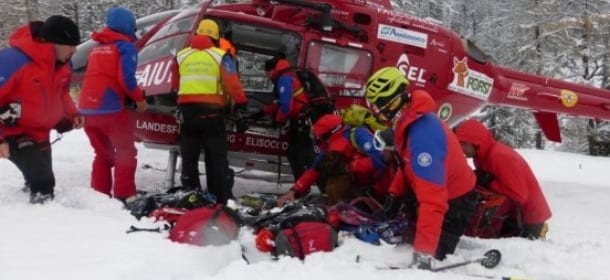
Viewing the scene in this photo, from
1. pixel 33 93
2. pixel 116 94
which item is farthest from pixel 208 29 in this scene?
pixel 33 93

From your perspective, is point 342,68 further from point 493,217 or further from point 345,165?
point 493,217

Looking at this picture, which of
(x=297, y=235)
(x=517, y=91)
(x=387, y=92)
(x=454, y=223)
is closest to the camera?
(x=387, y=92)

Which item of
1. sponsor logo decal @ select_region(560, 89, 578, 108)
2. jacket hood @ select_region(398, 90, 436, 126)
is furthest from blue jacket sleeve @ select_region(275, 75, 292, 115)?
sponsor logo decal @ select_region(560, 89, 578, 108)

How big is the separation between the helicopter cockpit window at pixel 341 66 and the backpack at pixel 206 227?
3270mm

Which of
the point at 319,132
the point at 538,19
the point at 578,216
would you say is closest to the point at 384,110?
the point at 319,132

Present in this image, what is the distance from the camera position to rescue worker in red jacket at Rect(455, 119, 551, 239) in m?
5.29

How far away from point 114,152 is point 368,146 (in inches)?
95.0

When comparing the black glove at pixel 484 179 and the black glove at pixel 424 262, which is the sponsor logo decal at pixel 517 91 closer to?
the black glove at pixel 484 179

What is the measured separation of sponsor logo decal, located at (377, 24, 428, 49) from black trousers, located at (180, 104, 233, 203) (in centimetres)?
259

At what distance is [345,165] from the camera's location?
6188 millimetres

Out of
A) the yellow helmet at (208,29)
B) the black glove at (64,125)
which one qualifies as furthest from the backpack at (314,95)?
the black glove at (64,125)

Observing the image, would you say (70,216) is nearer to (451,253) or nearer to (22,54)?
(22,54)

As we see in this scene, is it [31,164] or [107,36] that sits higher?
[107,36]

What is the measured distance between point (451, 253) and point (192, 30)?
388 centimetres
